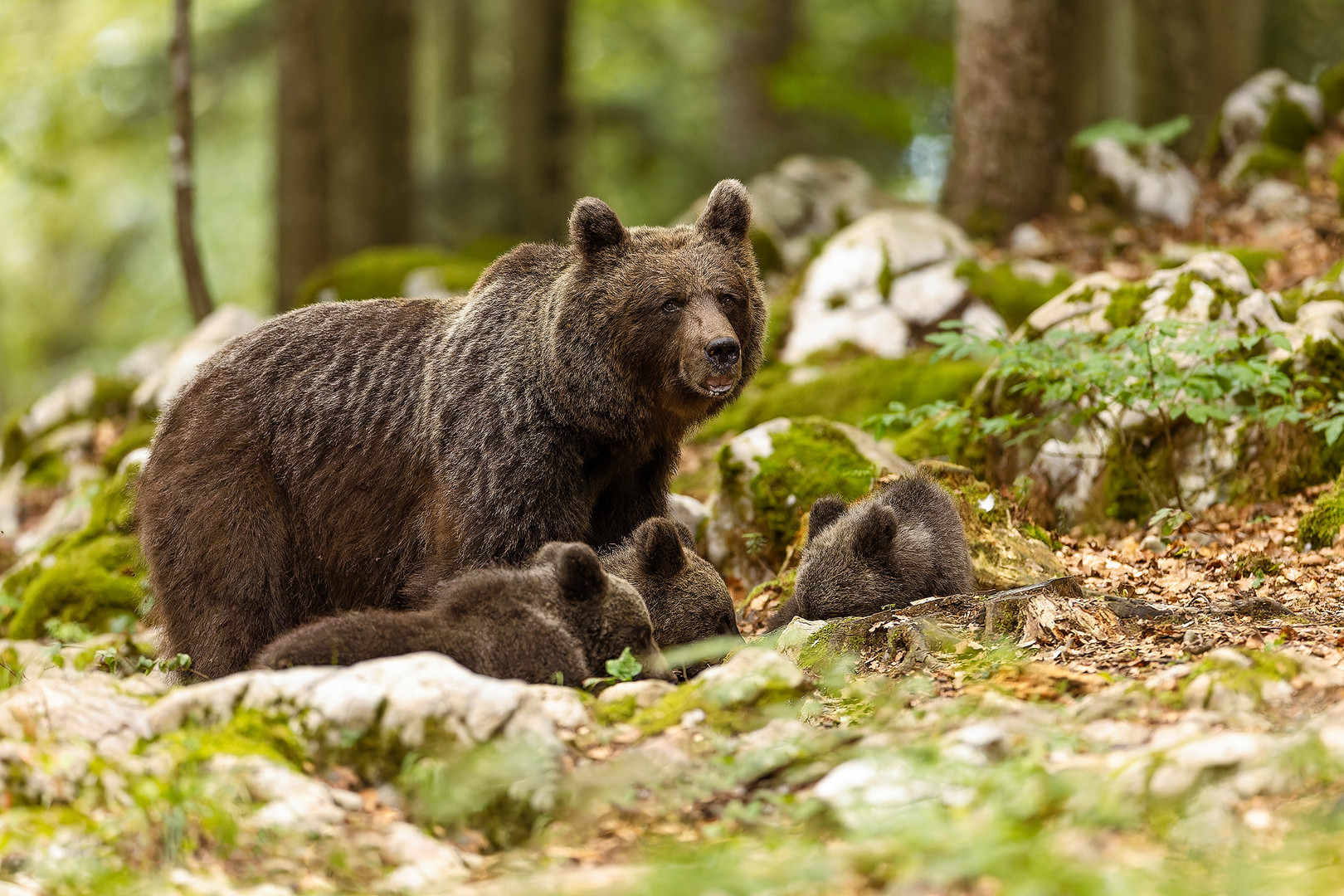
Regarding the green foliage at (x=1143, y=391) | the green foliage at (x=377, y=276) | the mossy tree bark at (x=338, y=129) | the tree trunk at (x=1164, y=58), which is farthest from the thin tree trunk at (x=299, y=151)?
the green foliage at (x=1143, y=391)

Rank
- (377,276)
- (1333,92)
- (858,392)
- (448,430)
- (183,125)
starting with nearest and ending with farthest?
(448,430)
(858,392)
(183,125)
(377,276)
(1333,92)

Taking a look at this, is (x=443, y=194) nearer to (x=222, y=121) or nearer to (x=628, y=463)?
(x=222, y=121)

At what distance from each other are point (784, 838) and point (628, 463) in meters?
3.66

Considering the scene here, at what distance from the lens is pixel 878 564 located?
7.11 m

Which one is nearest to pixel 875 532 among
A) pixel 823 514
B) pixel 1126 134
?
pixel 823 514

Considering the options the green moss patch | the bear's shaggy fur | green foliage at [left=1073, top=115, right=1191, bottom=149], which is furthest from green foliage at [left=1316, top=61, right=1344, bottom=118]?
the green moss patch

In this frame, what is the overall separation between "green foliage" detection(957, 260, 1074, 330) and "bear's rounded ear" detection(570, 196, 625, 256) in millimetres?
6002

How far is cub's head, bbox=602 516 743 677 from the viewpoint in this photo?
263 inches

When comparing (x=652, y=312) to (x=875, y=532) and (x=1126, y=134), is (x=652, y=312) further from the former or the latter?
(x=1126, y=134)

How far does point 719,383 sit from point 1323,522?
383cm

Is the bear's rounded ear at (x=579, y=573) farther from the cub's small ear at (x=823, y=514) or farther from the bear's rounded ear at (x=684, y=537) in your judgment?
the cub's small ear at (x=823, y=514)

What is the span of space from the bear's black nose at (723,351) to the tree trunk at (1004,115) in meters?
9.00

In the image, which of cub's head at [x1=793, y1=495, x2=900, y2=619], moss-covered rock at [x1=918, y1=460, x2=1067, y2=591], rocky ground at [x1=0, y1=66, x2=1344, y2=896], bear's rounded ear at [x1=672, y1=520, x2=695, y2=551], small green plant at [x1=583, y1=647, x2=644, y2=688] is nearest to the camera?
rocky ground at [x1=0, y1=66, x2=1344, y2=896]

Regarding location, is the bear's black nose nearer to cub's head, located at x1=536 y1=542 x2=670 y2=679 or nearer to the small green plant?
cub's head, located at x1=536 y1=542 x2=670 y2=679
